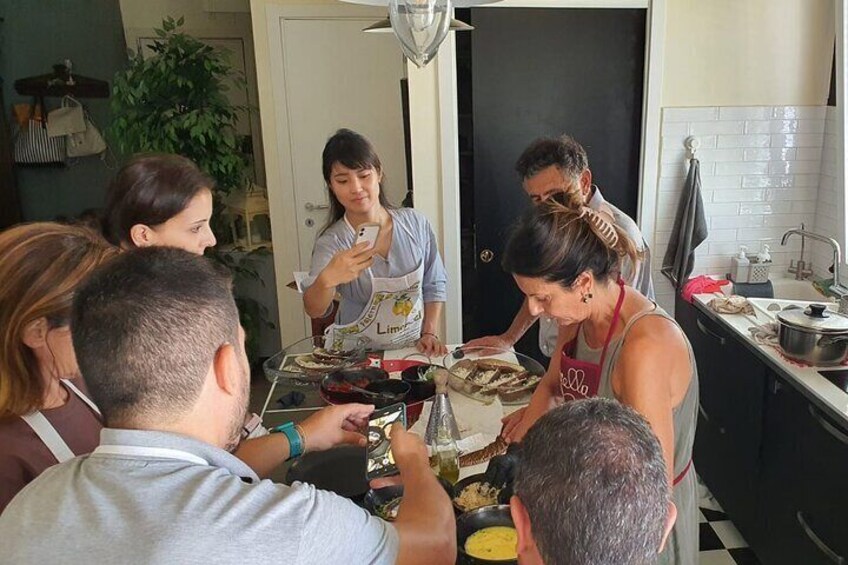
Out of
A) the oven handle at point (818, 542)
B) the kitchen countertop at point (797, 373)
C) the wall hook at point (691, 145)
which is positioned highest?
the wall hook at point (691, 145)

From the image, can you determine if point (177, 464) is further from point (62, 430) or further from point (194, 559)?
point (62, 430)

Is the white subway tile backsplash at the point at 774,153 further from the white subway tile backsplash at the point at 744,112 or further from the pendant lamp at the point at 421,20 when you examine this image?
the pendant lamp at the point at 421,20

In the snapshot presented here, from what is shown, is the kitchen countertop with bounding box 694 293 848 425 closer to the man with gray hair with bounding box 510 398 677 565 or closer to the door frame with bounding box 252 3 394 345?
the man with gray hair with bounding box 510 398 677 565

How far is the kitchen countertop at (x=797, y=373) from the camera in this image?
74.9 inches

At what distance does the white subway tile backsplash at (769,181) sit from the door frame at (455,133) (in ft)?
1.55

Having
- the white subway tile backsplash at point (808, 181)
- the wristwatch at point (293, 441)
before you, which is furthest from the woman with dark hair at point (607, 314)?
the white subway tile backsplash at point (808, 181)

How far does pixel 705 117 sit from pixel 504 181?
1059 mm

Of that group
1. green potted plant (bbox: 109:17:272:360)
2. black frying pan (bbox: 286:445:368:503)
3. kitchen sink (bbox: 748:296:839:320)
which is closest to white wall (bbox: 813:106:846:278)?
kitchen sink (bbox: 748:296:839:320)

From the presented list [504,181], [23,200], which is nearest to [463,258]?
[504,181]

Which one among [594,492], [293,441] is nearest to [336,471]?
[293,441]

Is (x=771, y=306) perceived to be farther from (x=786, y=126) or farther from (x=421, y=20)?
(x=421, y=20)

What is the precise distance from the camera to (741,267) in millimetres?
3250

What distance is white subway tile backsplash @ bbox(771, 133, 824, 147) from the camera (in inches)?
127

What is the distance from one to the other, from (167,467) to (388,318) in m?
1.57
